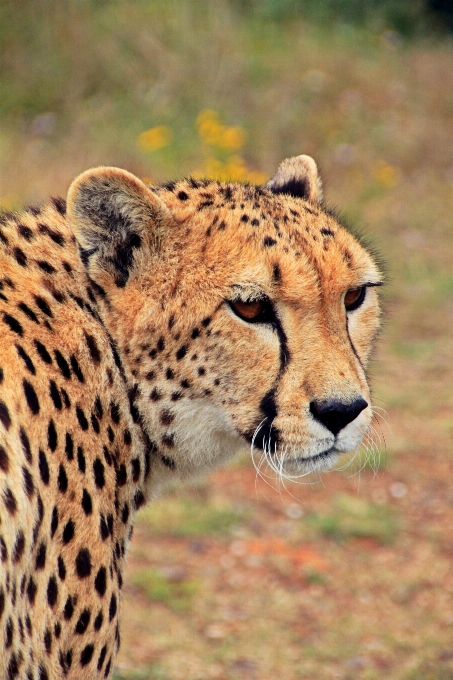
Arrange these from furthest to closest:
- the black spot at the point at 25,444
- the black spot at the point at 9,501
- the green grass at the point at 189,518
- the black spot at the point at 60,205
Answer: the green grass at the point at 189,518
the black spot at the point at 60,205
the black spot at the point at 25,444
the black spot at the point at 9,501

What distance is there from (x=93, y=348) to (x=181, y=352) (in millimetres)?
214

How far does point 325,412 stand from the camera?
2355 millimetres

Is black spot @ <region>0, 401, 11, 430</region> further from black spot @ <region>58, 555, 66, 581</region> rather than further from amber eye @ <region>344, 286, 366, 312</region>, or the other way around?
amber eye @ <region>344, 286, 366, 312</region>

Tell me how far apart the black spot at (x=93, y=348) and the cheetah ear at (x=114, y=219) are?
0.53ft

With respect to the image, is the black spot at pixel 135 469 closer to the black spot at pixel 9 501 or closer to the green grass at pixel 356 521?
the black spot at pixel 9 501

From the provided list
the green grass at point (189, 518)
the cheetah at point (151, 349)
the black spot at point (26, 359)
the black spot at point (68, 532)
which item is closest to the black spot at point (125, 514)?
the cheetah at point (151, 349)

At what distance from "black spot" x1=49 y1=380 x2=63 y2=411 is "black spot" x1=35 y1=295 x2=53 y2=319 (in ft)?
0.58

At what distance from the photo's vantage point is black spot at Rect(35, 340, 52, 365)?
2.25 m

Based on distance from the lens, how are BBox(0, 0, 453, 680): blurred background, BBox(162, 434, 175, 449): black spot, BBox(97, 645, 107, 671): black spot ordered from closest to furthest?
1. BBox(97, 645, 107, 671): black spot
2. BBox(162, 434, 175, 449): black spot
3. BBox(0, 0, 453, 680): blurred background

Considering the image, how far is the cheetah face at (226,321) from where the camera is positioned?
2391 mm

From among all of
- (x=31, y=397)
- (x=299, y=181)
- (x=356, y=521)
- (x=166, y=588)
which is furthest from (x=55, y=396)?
(x=356, y=521)

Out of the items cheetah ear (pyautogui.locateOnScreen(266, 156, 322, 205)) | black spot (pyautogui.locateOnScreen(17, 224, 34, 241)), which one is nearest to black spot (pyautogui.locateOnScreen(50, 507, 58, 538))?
black spot (pyautogui.locateOnScreen(17, 224, 34, 241))

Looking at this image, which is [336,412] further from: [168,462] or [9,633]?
[9,633]

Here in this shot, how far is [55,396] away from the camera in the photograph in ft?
7.34
